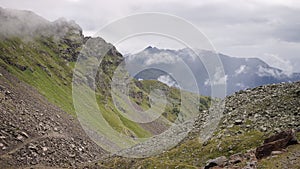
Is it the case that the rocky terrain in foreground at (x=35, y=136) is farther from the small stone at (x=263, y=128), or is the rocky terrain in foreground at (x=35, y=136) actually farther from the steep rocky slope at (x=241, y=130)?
the small stone at (x=263, y=128)

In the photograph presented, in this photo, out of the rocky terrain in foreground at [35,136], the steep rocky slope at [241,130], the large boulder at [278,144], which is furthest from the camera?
the rocky terrain in foreground at [35,136]

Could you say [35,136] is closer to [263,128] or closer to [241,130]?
[241,130]

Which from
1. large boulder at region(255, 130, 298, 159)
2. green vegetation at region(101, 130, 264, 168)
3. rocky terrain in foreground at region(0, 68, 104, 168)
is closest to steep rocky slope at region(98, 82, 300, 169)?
green vegetation at region(101, 130, 264, 168)

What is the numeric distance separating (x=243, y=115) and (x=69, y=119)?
9726 centimetres

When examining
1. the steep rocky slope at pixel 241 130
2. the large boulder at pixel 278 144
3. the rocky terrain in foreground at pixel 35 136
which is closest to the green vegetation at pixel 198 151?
the steep rocky slope at pixel 241 130

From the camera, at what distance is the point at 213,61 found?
1953 inches

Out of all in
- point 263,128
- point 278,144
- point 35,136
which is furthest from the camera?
point 35,136

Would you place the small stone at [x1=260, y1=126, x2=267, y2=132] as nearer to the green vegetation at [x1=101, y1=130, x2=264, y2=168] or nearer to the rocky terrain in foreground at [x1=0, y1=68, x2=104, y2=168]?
the green vegetation at [x1=101, y1=130, x2=264, y2=168]

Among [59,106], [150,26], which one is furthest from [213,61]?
[59,106]

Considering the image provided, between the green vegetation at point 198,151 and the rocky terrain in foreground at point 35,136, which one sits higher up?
the rocky terrain in foreground at point 35,136

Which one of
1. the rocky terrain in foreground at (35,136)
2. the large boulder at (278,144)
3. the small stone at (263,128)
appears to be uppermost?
the rocky terrain in foreground at (35,136)

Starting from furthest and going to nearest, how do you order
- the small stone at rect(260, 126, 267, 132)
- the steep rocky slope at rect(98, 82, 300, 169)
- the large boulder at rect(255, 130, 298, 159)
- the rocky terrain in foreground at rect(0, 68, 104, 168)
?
the rocky terrain in foreground at rect(0, 68, 104, 168)
the small stone at rect(260, 126, 267, 132)
the steep rocky slope at rect(98, 82, 300, 169)
the large boulder at rect(255, 130, 298, 159)

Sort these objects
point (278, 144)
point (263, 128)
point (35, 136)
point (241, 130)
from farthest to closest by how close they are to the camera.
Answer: point (35, 136)
point (241, 130)
point (263, 128)
point (278, 144)

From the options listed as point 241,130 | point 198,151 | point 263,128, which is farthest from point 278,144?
point 198,151
